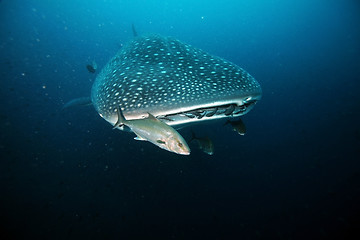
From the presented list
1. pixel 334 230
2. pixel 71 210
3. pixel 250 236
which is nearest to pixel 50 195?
pixel 71 210

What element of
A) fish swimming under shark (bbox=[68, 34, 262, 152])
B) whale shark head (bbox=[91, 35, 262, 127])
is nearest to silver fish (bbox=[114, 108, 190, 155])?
fish swimming under shark (bbox=[68, 34, 262, 152])

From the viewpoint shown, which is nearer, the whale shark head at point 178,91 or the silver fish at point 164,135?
the silver fish at point 164,135

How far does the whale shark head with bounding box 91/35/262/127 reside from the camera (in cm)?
213

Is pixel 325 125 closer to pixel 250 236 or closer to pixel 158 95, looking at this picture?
pixel 250 236

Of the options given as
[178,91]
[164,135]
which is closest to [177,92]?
[178,91]

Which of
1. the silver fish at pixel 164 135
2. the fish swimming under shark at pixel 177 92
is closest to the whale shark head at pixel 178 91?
the fish swimming under shark at pixel 177 92

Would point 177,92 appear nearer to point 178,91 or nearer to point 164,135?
point 178,91

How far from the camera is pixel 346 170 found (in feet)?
23.4

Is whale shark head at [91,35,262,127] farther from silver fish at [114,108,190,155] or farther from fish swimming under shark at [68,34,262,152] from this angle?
silver fish at [114,108,190,155]

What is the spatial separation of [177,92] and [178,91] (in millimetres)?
22

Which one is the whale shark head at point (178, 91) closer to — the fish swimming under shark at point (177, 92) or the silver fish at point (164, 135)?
the fish swimming under shark at point (177, 92)

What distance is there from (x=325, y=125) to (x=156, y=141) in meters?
10.7

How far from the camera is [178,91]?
2197 mm

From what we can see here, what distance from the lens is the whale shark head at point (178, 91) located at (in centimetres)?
213
